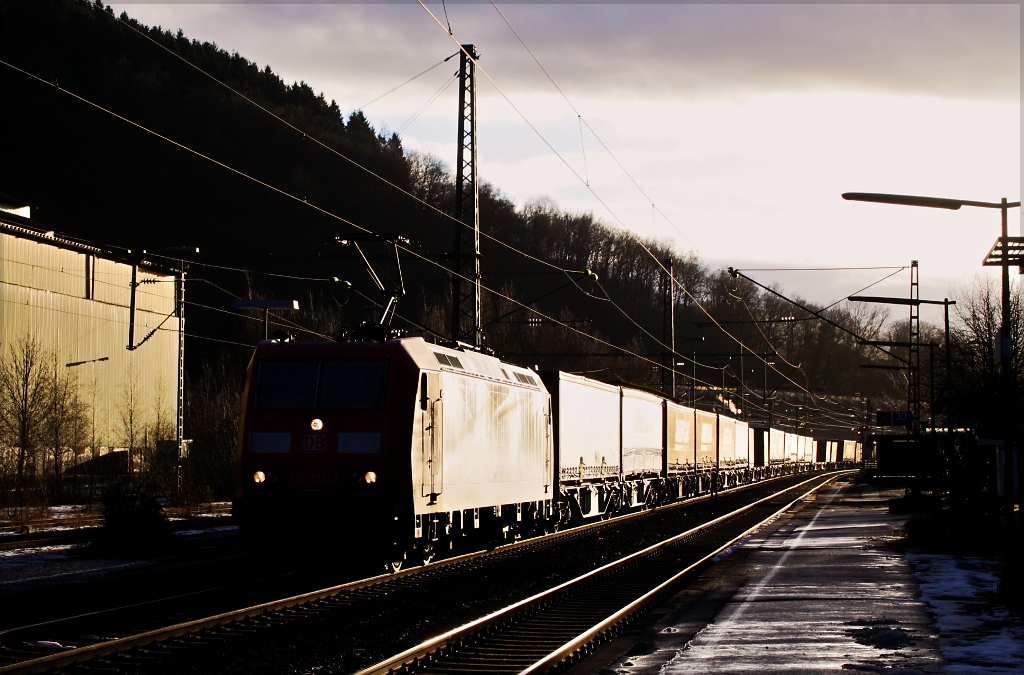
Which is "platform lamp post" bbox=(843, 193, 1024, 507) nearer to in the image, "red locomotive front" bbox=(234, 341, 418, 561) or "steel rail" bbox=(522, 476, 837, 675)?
"steel rail" bbox=(522, 476, 837, 675)

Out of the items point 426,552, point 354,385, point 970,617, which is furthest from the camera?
point 426,552

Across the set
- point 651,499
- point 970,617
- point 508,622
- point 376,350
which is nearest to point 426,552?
point 376,350

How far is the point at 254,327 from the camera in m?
58.6

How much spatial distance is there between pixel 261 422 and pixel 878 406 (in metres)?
111

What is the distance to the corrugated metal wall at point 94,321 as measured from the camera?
1751 inches

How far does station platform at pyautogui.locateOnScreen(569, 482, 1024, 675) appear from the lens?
10031 millimetres

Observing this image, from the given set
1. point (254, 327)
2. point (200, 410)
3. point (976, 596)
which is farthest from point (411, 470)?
point (254, 327)

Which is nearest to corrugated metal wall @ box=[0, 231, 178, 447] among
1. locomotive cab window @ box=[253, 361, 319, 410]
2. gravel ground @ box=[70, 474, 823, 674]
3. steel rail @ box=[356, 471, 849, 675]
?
locomotive cab window @ box=[253, 361, 319, 410]

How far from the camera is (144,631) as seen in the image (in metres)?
11.0

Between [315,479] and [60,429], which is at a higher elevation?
[60,429]

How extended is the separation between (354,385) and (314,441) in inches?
37.8

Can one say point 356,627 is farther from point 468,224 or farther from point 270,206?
point 270,206

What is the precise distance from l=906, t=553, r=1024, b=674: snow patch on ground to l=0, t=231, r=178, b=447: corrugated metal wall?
107 ft

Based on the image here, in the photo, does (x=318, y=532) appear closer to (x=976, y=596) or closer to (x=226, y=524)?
(x=976, y=596)
